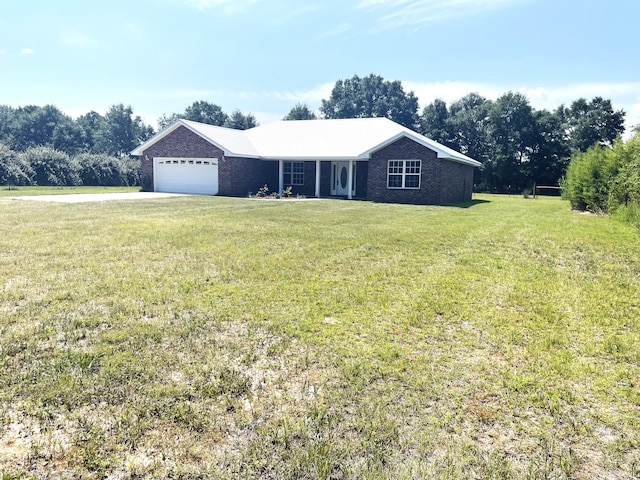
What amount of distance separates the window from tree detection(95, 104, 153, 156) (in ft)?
204

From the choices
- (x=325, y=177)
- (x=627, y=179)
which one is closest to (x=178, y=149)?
(x=325, y=177)

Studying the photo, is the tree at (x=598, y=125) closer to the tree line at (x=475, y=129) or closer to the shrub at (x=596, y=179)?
the tree line at (x=475, y=129)

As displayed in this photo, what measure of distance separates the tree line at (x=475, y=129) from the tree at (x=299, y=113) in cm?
14

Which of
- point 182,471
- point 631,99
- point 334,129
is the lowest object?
point 182,471

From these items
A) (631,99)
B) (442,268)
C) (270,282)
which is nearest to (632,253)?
(442,268)

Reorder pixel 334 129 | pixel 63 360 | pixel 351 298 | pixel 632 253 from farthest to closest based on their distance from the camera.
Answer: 1. pixel 334 129
2. pixel 632 253
3. pixel 351 298
4. pixel 63 360

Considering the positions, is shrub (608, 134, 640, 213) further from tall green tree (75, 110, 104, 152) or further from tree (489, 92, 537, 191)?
tall green tree (75, 110, 104, 152)

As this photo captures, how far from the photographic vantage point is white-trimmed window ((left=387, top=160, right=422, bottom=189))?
2180 centimetres

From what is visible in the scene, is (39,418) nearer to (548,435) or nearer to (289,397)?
(289,397)

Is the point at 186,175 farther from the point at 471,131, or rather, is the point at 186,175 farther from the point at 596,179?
the point at 471,131

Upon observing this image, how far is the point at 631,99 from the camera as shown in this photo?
135 feet

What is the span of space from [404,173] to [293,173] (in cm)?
812

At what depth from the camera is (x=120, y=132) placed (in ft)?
266

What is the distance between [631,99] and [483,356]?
49.9 meters
